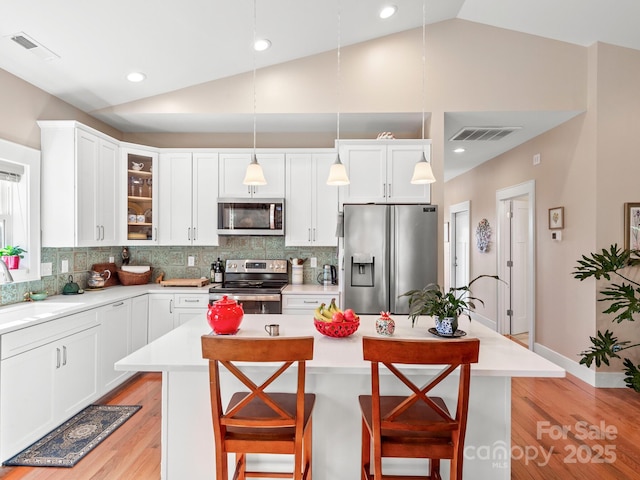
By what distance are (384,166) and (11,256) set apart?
322 centimetres

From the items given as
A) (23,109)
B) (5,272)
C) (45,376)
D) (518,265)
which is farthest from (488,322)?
(23,109)

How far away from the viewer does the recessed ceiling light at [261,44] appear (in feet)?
10.7

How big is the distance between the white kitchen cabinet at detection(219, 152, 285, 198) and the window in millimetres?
1642

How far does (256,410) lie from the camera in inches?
60.6

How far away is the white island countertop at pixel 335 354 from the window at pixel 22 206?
1741 millimetres

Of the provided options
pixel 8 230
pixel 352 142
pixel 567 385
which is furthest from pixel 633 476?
pixel 8 230

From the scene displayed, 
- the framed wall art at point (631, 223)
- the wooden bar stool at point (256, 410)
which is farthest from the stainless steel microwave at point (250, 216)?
the framed wall art at point (631, 223)

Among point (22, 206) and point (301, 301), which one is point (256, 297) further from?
point (22, 206)

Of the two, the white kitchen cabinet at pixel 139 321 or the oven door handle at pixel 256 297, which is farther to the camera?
the oven door handle at pixel 256 297

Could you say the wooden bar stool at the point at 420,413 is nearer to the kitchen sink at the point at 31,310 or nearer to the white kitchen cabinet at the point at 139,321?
the kitchen sink at the point at 31,310

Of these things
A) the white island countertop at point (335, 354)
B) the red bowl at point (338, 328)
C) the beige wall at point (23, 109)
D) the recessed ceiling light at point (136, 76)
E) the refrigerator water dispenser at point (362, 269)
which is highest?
the recessed ceiling light at point (136, 76)

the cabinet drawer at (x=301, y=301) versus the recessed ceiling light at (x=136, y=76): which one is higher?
the recessed ceiling light at (x=136, y=76)

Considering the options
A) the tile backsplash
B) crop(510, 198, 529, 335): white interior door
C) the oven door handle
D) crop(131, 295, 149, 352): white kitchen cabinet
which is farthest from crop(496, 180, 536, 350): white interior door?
crop(131, 295, 149, 352): white kitchen cabinet

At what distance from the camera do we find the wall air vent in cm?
256
